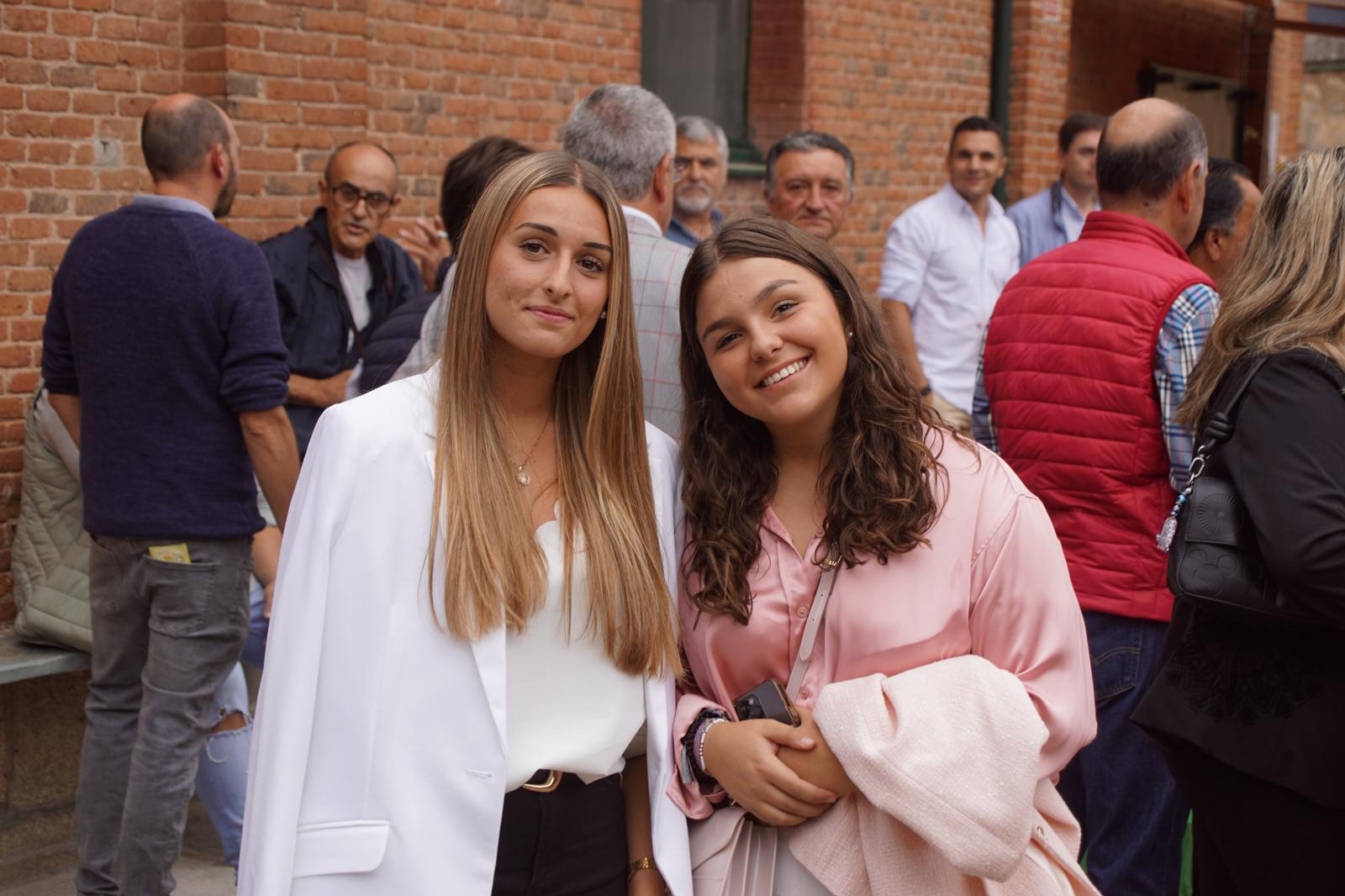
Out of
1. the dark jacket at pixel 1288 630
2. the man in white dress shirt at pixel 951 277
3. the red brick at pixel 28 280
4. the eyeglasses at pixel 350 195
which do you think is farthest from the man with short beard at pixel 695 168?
the dark jacket at pixel 1288 630

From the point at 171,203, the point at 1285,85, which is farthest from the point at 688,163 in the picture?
the point at 1285,85

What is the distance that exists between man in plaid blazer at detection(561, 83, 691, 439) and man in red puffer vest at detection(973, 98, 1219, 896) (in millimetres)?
1076

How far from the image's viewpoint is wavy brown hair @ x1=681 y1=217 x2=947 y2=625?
2.36 metres

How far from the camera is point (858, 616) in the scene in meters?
2.33

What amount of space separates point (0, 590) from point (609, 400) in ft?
11.6

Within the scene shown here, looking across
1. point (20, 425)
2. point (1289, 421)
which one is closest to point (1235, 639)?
point (1289, 421)

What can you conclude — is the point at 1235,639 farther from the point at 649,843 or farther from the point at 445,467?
the point at 445,467

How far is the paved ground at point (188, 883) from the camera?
16.5 feet

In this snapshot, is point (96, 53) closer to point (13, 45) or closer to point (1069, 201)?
point (13, 45)

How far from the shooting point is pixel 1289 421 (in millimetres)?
2564

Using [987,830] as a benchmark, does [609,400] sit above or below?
above

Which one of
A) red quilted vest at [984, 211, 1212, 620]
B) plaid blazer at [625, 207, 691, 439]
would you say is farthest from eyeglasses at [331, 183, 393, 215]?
red quilted vest at [984, 211, 1212, 620]

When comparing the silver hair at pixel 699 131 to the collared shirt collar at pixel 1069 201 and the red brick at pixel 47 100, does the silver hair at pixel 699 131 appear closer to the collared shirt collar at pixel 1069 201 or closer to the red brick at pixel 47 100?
the collared shirt collar at pixel 1069 201

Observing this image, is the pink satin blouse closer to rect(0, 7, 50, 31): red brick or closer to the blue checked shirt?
the blue checked shirt
